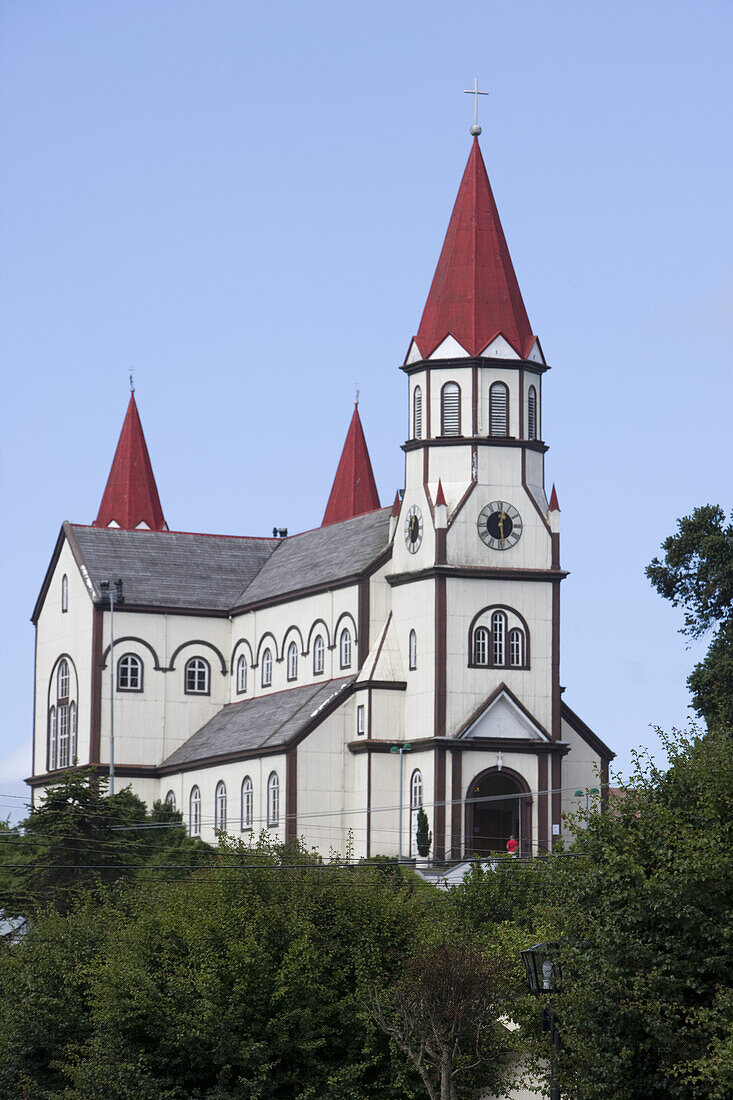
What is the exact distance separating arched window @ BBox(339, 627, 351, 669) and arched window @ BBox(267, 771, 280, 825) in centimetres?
495

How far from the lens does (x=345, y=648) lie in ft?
290

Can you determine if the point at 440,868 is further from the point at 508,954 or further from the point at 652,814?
the point at 652,814

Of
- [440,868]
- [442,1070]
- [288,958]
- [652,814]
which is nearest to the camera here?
[652,814]

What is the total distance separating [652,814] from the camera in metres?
37.5

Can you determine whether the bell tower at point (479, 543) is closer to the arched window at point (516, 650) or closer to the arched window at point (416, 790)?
the arched window at point (516, 650)

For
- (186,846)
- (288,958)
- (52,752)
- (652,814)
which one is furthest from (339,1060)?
(52,752)

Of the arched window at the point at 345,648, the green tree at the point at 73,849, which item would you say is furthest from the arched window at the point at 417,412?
the green tree at the point at 73,849

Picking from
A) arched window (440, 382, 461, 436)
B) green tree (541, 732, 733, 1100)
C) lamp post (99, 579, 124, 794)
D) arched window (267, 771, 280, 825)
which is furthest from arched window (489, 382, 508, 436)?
green tree (541, 732, 733, 1100)

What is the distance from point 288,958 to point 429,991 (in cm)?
328

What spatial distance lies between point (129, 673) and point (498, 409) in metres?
21.8

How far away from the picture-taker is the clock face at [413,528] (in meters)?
84.6

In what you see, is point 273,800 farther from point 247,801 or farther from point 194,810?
point 194,810

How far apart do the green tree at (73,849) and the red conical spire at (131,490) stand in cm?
3614

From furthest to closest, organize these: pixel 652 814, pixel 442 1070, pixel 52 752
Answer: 1. pixel 52 752
2. pixel 442 1070
3. pixel 652 814
